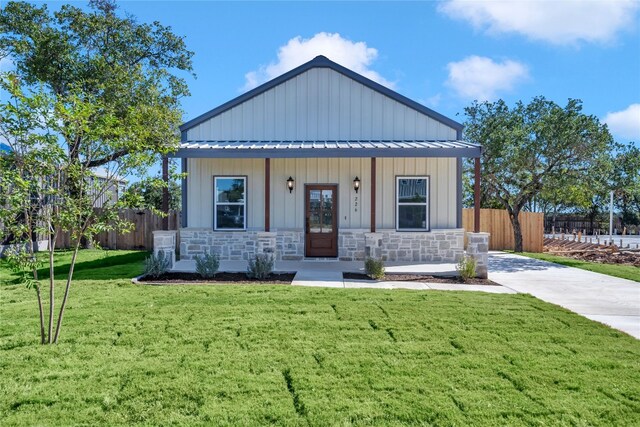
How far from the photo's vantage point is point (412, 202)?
10984mm

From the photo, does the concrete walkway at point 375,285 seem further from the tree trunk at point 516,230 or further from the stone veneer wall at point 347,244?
the tree trunk at point 516,230

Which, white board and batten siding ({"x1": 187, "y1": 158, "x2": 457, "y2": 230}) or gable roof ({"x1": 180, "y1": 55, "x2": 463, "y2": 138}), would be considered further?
gable roof ({"x1": 180, "y1": 55, "x2": 463, "y2": 138})

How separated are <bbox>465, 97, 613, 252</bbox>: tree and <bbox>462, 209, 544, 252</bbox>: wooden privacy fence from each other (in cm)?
115

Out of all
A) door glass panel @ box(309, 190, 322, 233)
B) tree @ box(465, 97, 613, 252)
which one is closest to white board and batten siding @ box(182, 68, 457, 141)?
door glass panel @ box(309, 190, 322, 233)

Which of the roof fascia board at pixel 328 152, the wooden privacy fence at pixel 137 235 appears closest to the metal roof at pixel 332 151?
the roof fascia board at pixel 328 152

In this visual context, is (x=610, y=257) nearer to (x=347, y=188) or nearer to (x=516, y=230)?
(x=516, y=230)

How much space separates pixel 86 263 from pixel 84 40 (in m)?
7.53

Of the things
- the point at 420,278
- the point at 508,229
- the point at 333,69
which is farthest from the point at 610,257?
the point at 333,69

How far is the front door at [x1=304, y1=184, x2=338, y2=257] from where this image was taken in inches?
432

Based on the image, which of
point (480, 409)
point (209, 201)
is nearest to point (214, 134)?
point (209, 201)

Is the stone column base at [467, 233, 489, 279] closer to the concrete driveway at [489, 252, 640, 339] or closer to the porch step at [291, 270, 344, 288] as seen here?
the concrete driveway at [489, 252, 640, 339]

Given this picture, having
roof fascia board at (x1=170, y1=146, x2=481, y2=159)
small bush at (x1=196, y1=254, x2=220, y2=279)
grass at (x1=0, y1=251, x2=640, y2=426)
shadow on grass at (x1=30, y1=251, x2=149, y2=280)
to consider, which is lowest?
grass at (x1=0, y1=251, x2=640, y2=426)

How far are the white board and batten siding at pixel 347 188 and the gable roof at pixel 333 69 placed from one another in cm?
132

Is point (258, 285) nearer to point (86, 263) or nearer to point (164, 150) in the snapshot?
point (164, 150)
